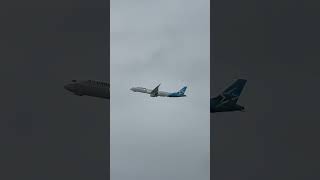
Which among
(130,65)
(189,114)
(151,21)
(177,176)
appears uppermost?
(151,21)

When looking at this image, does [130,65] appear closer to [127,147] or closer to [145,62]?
[145,62]

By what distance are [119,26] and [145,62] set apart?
747mm

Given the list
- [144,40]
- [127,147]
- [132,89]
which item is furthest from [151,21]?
[127,147]

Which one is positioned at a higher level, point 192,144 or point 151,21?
point 151,21

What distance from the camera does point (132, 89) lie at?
1145 centimetres
